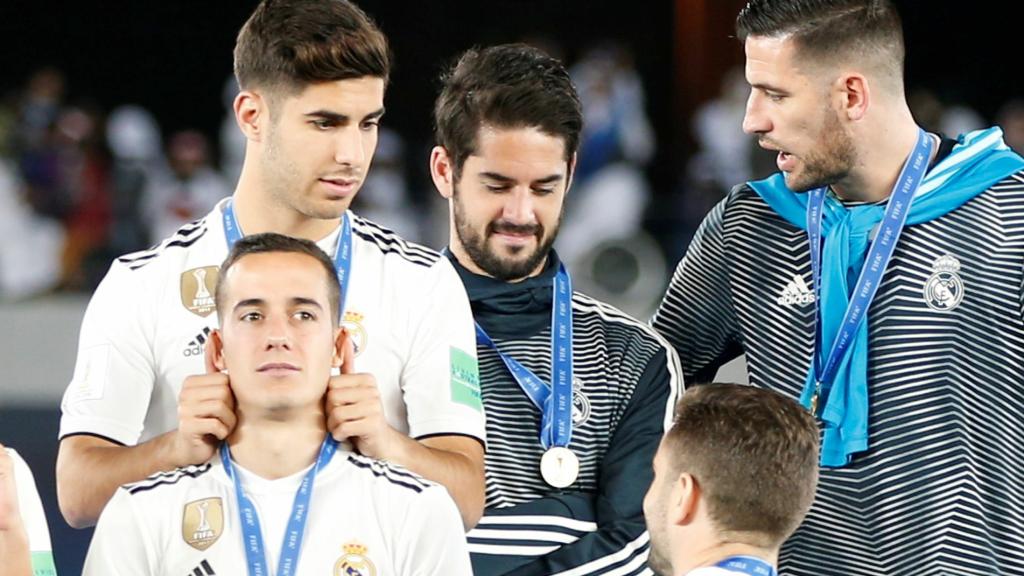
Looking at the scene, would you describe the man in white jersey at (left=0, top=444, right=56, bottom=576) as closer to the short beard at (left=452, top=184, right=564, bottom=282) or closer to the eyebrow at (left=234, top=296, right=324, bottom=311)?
the eyebrow at (left=234, top=296, right=324, bottom=311)

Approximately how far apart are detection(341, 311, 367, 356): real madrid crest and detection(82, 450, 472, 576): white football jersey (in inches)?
15.1

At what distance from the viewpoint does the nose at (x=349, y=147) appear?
3771 mm

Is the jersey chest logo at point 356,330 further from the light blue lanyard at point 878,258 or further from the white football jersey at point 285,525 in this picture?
the light blue lanyard at point 878,258

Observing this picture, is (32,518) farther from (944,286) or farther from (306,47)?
(944,286)

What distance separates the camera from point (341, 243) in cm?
389

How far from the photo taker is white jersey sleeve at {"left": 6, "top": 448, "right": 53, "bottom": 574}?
10.8 ft

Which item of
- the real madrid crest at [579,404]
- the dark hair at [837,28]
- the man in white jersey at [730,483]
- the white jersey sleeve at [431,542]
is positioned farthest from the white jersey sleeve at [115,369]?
the dark hair at [837,28]

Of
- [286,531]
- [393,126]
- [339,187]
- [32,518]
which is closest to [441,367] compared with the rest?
[339,187]

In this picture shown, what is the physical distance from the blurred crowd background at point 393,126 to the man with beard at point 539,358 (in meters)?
3.78

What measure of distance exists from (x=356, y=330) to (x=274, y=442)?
0.41 m

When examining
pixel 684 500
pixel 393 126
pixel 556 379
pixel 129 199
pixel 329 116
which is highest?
pixel 393 126

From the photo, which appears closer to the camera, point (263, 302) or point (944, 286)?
point (263, 302)

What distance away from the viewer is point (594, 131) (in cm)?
1491

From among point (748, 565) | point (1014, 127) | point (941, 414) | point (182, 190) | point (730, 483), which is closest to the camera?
point (748, 565)
